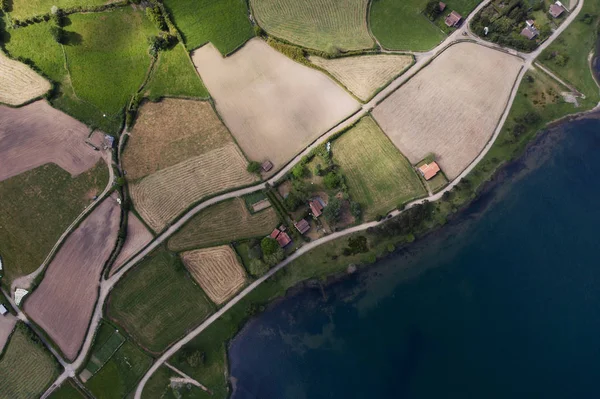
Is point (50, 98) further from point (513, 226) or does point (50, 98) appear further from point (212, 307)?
point (513, 226)

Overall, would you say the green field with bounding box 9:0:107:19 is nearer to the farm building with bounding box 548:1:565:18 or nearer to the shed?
the shed

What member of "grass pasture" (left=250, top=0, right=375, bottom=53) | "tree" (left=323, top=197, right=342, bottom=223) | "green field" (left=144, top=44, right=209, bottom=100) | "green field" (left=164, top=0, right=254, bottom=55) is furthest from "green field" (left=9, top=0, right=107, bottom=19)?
"tree" (left=323, top=197, right=342, bottom=223)

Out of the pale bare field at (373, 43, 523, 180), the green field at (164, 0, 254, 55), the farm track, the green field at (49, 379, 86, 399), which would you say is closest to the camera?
the green field at (49, 379, 86, 399)

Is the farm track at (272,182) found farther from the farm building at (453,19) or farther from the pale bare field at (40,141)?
the pale bare field at (40,141)

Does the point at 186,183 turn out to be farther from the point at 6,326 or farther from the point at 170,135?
the point at 6,326

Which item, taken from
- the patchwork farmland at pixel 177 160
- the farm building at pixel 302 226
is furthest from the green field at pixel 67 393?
the farm building at pixel 302 226

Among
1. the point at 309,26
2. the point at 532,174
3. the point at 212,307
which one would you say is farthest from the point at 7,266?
the point at 532,174

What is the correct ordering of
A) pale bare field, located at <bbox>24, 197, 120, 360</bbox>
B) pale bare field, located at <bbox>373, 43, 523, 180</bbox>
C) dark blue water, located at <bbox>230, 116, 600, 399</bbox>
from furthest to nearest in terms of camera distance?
pale bare field, located at <bbox>373, 43, 523, 180</bbox>, dark blue water, located at <bbox>230, 116, 600, 399</bbox>, pale bare field, located at <bbox>24, 197, 120, 360</bbox>
